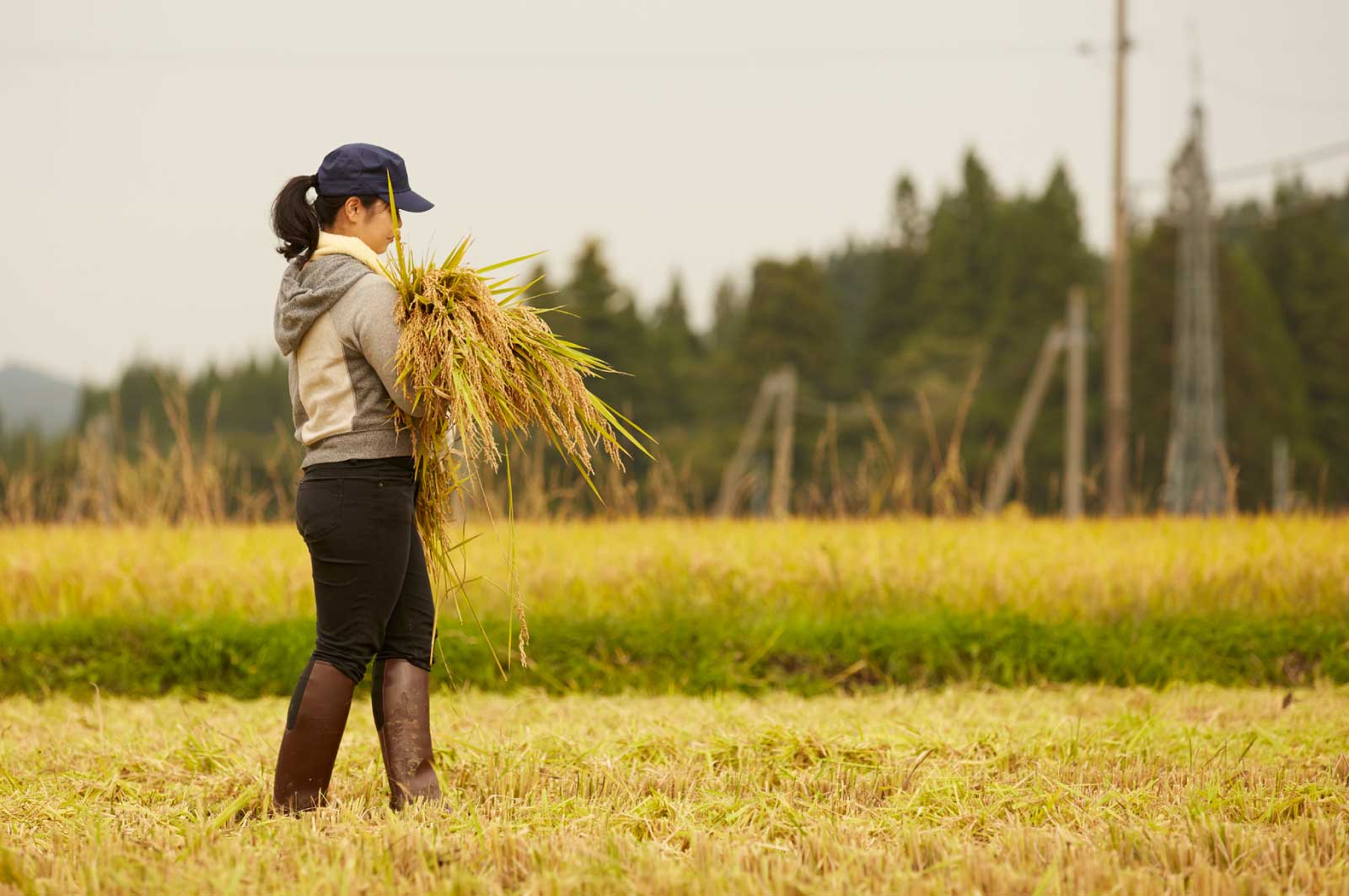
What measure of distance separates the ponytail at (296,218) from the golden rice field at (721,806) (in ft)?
5.06

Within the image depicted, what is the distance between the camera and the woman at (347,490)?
10.2ft

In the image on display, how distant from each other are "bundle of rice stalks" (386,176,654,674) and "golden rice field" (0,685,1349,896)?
0.60m

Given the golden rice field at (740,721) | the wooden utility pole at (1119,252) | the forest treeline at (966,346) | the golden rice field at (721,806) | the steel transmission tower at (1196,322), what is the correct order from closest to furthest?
the golden rice field at (721,806), the golden rice field at (740,721), the wooden utility pole at (1119,252), the steel transmission tower at (1196,322), the forest treeline at (966,346)

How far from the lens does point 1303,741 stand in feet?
13.2

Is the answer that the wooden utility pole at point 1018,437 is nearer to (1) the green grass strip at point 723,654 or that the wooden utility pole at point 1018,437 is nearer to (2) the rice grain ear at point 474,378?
(1) the green grass strip at point 723,654

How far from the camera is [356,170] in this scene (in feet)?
10.6

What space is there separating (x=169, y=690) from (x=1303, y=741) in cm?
508

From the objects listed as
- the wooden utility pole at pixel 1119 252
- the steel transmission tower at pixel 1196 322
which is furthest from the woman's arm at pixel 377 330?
the steel transmission tower at pixel 1196 322

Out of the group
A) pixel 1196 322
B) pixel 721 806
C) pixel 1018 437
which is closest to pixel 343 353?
pixel 721 806

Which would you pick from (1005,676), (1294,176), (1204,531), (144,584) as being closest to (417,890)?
(1005,676)

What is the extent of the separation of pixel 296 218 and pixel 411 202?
0.32 meters

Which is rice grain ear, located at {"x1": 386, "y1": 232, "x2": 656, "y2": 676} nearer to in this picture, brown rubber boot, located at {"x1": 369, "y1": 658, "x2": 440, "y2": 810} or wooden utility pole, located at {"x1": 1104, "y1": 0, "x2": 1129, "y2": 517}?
brown rubber boot, located at {"x1": 369, "y1": 658, "x2": 440, "y2": 810}

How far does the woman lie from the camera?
3.11 m

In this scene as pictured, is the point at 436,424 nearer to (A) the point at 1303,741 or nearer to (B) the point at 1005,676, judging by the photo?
(A) the point at 1303,741
